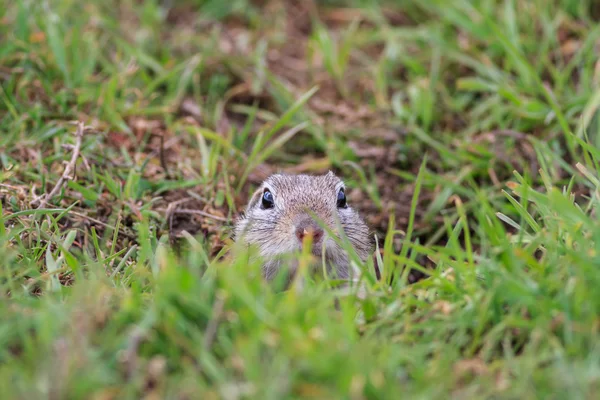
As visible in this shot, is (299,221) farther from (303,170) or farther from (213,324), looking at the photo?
(303,170)

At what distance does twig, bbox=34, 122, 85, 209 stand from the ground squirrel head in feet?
4.49

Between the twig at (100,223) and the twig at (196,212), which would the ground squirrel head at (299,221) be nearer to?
the twig at (196,212)

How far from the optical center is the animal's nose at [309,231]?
197 inches

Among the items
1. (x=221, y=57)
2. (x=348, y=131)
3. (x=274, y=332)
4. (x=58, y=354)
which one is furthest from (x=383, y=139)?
(x=58, y=354)

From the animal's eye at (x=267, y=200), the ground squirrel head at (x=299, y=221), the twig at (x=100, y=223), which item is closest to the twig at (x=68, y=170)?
the twig at (x=100, y=223)

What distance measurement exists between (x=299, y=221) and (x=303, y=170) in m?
2.36

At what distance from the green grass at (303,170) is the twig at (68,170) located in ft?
0.35

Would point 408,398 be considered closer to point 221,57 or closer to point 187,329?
point 187,329

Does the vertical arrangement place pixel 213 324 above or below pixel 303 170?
above

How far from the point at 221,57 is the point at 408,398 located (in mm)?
5685

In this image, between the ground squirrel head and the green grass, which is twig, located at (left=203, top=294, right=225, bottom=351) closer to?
the green grass

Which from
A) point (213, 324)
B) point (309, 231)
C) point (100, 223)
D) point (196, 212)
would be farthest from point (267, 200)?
point (213, 324)

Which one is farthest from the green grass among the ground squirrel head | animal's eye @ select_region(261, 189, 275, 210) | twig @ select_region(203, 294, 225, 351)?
animal's eye @ select_region(261, 189, 275, 210)

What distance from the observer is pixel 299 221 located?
524 centimetres
